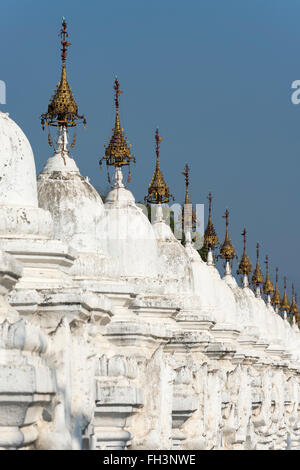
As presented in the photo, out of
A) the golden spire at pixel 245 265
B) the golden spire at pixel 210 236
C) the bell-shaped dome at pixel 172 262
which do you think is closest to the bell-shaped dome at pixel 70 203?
the bell-shaped dome at pixel 172 262

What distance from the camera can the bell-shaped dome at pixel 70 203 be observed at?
70.1 feet

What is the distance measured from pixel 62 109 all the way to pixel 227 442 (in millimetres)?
10976

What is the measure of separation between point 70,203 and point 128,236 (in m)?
3.72

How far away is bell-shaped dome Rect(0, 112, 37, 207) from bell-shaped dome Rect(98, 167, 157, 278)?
23.2ft

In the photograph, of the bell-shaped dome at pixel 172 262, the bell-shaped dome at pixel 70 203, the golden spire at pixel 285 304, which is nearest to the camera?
the bell-shaped dome at pixel 70 203

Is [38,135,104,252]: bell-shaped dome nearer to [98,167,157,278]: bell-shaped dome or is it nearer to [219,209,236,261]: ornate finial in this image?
[98,167,157,278]: bell-shaped dome

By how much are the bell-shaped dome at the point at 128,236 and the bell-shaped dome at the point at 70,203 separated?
108 inches

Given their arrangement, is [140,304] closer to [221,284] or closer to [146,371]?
[146,371]

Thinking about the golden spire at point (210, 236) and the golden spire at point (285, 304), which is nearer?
the golden spire at point (210, 236)

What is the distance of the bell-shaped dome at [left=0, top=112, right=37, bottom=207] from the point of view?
1708 cm

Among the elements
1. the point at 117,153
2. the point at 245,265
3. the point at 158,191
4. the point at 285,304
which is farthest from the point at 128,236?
the point at 285,304

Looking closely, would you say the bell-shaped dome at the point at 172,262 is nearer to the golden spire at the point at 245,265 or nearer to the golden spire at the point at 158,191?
the golden spire at the point at 158,191

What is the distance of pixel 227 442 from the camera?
31172 millimetres

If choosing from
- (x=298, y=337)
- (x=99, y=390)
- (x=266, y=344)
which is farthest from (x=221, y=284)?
(x=298, y=337)
